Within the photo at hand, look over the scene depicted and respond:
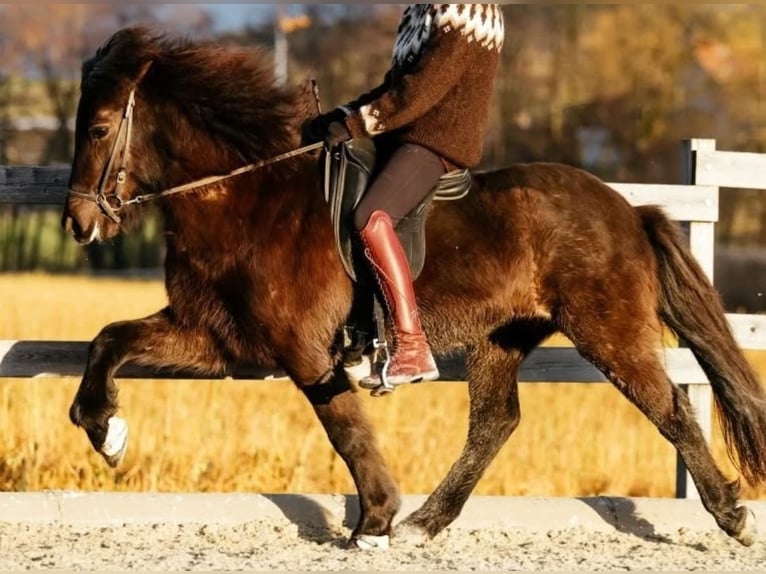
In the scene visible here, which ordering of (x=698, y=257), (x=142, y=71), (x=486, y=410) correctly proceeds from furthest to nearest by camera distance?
1. (x=698, y=257)
2. (x=486, y=410)
3. (x=142, y=71)

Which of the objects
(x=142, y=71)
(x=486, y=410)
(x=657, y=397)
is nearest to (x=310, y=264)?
(x=142, y=71)

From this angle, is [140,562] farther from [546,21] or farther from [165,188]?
[546,21]

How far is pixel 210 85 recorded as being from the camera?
19.9ft

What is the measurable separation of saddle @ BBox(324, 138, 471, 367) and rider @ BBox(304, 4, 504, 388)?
0.19 feet

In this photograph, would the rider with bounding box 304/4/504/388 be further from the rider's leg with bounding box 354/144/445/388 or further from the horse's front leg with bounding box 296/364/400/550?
the horse's front leg with bounding box 296/364/400/550

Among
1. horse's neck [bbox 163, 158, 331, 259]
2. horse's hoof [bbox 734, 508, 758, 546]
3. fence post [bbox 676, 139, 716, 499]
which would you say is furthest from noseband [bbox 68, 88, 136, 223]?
horse's hoof [bbox 734, 508, 758, 546]

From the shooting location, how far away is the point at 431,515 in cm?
644

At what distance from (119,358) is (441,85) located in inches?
73.8

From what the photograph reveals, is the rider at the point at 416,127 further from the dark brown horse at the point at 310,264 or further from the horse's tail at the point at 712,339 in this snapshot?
the horse's tail at the point at 712,339

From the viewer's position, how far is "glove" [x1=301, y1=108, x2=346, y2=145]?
5930 mm

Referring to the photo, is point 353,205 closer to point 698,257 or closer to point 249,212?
point 249,212

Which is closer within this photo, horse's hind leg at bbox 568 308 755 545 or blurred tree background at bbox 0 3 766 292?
horse's hind leg at bbox 568 308 755 545

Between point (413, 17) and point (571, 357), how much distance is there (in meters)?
2.07

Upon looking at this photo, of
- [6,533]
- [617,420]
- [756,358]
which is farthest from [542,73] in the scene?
[6,533]
